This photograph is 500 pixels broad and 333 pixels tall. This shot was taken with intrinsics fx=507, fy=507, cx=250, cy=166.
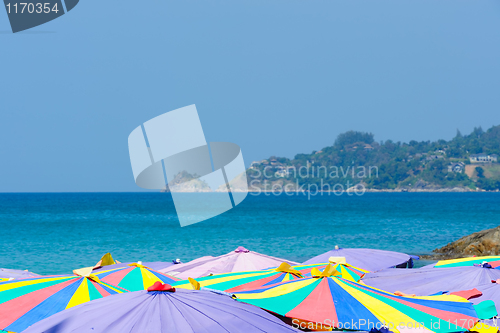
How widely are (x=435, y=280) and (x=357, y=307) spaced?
343cm

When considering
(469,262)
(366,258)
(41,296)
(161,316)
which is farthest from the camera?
(366,258)

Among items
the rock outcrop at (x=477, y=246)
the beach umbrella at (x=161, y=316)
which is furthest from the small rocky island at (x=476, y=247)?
the beach umbrella at (x=161, y=316)

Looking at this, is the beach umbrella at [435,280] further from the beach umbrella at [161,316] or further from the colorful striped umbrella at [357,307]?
the beach umbrella at [161,316]

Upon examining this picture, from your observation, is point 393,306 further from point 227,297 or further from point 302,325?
point 227,297

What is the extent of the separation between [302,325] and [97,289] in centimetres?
293

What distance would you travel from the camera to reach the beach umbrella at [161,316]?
4.15 metres

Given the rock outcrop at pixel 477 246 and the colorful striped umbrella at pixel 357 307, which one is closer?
the colorful striped umbrella at pixel 357 307

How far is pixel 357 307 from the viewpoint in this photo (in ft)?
19.7

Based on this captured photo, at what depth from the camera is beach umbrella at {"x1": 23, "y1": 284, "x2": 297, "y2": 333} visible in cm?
415

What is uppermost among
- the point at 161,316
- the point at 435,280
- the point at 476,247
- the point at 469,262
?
the point at 161,316

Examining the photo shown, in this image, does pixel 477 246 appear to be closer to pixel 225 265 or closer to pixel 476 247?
pixel 476 247

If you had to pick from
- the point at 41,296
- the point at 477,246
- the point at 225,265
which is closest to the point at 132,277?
the point at 41,296

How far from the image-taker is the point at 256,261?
1221cm

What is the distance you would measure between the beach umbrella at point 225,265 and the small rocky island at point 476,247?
11.6 m
